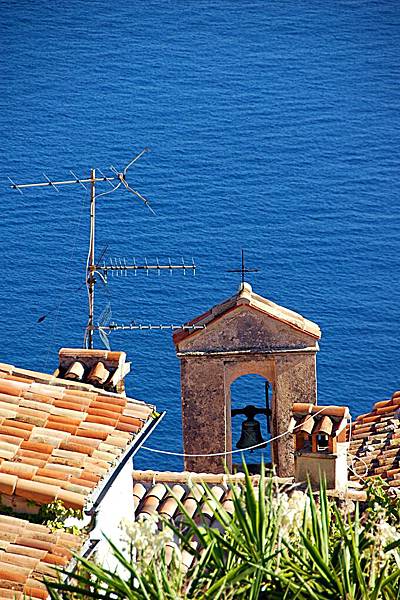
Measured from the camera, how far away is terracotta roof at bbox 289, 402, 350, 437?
12.6m

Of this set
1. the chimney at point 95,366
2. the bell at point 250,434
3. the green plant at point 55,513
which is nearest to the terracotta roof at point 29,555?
the green plant at point 55,513

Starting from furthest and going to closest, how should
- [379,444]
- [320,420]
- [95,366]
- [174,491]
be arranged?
[379,444]
[320,420]
[174,491]
[95,366]

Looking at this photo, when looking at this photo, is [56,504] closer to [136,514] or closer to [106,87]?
[136,514]

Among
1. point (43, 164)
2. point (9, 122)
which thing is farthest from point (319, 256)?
point (9, 122)

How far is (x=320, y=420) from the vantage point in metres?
12.8

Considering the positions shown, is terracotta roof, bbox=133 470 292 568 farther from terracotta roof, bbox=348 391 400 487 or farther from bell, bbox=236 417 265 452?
terracotta roof, bbox=348 391 400 487

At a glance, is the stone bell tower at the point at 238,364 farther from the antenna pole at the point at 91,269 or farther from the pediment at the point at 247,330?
the antenna pole at the point at 91,269

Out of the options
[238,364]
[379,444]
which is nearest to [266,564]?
[238,364]

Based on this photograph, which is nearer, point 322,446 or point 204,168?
point 322,446

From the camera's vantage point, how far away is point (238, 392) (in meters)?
47.2

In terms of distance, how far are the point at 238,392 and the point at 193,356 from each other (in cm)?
3370

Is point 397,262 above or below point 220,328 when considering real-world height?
above

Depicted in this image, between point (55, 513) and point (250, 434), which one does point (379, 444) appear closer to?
point (250, 434)

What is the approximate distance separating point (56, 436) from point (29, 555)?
165cm
